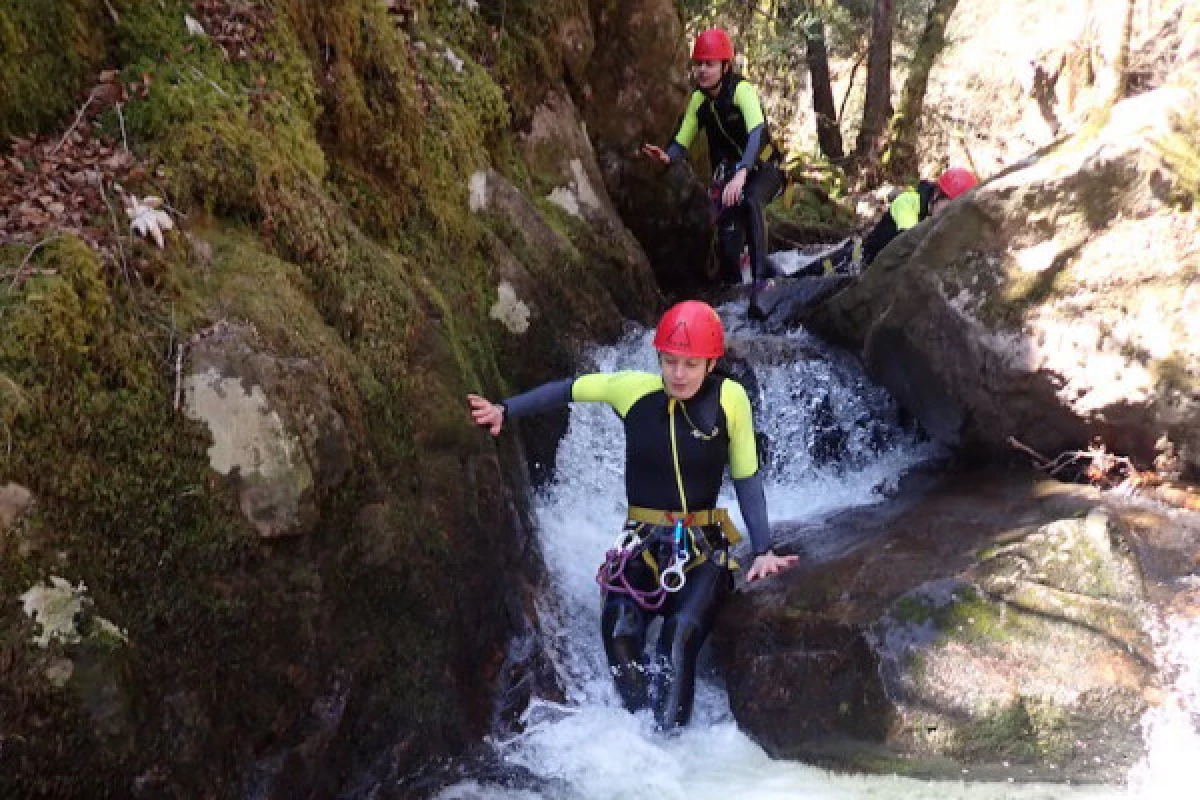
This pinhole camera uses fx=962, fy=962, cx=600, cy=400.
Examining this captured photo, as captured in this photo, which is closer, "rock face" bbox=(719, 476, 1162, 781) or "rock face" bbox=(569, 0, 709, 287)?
"rock face" bbox=(719, 476, 1162, 781)

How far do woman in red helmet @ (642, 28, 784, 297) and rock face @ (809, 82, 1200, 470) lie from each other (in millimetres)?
2304

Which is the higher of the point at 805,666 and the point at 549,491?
the point at 549,491

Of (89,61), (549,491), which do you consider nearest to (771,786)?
(549,491)

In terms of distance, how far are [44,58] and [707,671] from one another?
4.10 meters

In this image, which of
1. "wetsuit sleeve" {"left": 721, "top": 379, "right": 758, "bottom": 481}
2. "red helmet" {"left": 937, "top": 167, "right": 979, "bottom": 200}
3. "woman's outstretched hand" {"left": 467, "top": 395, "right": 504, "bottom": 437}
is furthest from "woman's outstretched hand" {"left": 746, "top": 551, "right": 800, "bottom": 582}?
"red helmet" {"left": 937, "top": 167, "right": 979, "bottom": 200}

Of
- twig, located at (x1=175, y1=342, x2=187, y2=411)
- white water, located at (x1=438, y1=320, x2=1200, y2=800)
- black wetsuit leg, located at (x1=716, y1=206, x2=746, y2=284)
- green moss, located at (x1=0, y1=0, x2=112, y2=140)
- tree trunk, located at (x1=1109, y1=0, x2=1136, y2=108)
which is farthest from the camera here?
tree trunk, located at (x1=1109, y1=0, x2=1136, y2=108)

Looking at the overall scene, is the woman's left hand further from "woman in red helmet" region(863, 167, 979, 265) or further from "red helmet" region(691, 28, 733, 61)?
"woman in red helmet" region(863, 167, 979, 265)

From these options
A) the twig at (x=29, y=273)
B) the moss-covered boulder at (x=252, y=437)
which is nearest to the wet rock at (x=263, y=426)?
the moss-covered boulder at (x=252, y=437)

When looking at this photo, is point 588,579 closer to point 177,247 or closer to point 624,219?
point 177,247

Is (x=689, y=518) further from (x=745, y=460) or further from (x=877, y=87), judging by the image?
(x=877, y=87)

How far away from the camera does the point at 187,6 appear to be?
4461 mm

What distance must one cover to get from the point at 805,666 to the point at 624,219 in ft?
21.8

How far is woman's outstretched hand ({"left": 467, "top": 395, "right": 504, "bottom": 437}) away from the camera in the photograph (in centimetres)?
477

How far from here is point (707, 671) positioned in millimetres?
5004
